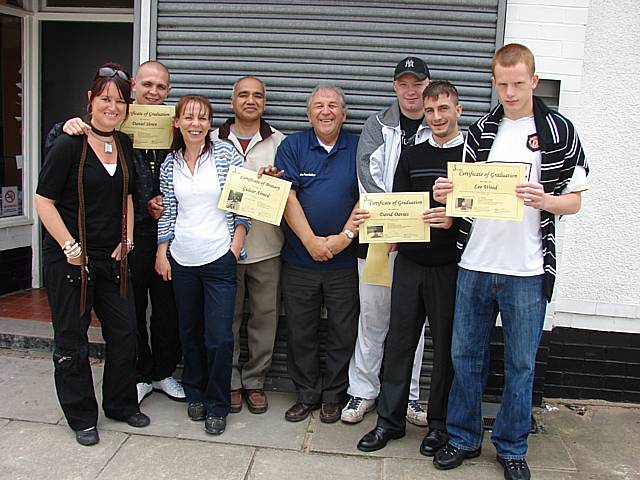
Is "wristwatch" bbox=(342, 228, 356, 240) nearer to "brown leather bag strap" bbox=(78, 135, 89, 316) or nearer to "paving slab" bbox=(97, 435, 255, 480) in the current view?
"paving slab" bbox=(97, 435, 255, 480)

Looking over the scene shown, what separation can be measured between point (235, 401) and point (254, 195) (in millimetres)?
1421

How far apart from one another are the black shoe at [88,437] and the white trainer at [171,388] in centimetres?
66

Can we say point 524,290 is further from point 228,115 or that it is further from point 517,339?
point 228,115

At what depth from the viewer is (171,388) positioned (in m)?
4.40

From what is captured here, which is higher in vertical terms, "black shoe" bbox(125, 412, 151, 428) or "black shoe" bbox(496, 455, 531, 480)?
"black shoe" bbox(496, 455, 531, 480)

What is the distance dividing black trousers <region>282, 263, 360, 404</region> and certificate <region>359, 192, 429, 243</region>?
1.78ft

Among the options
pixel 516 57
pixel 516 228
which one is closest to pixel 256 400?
pixel 516 228

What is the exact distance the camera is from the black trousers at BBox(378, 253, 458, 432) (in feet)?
11.9

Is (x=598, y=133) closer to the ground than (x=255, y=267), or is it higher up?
higher up

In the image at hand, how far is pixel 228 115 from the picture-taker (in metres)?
4.56

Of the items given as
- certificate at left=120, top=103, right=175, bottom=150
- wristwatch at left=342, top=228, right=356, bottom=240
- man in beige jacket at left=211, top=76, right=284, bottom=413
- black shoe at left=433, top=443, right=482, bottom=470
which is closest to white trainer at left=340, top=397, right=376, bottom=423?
man in beige jacket at left=211, top=76, right=284, bottom=413

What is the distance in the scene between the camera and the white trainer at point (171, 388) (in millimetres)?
4355

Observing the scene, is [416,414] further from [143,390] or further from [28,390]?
[28,390]

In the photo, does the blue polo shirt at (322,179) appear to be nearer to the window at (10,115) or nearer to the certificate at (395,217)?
the certificate at (395,217)
